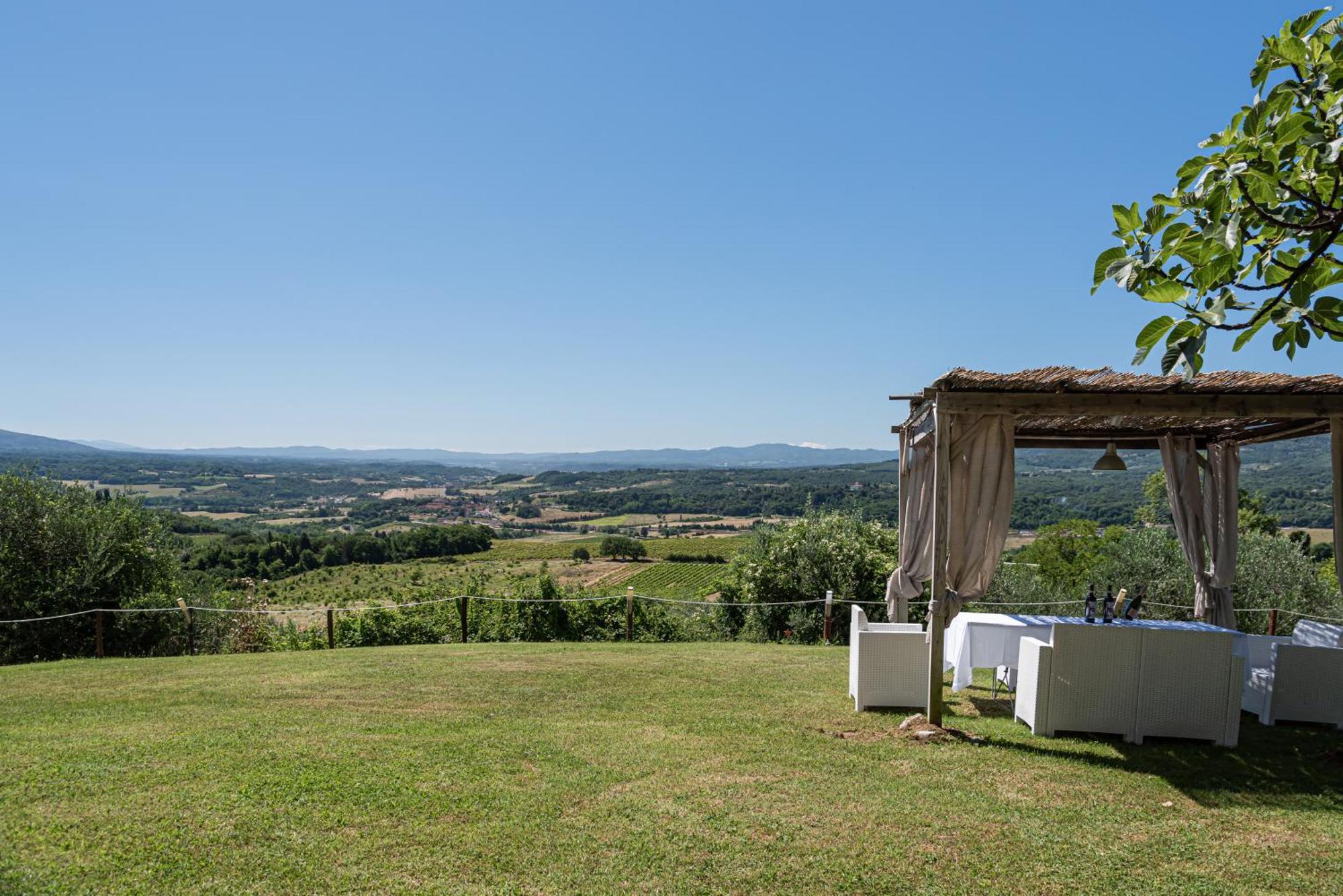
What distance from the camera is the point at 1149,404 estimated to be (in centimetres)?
554

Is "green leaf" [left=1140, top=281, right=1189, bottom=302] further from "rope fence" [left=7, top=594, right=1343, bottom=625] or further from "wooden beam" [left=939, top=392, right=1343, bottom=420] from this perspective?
"rope fence" [left=7, top=594, right=1343, bottom=625]

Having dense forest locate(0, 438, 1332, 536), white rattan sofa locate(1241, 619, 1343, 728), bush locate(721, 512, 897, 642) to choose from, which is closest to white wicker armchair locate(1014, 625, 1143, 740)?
white rattan sofa locate(1241, 619, 1343, 728)

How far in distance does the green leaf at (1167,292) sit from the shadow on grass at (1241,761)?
3681 millimetres

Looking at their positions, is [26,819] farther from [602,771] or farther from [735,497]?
[735,497]

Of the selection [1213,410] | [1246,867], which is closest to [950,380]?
[1213,410]

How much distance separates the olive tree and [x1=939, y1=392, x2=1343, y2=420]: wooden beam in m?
3.57

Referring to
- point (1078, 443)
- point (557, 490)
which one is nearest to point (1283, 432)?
point (1078, 443)

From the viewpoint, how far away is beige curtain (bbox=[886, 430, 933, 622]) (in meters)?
6.95

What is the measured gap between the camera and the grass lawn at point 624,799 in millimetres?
3264

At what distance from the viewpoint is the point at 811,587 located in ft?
39.1

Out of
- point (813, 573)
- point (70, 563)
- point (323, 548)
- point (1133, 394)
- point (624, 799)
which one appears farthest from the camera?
point (323, 548)

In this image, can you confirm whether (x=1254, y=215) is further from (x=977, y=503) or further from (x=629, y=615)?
(x=629, y=615)

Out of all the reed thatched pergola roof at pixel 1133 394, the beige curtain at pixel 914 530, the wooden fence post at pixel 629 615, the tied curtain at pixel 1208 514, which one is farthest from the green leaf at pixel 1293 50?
the wooden fence post at pixel 629 615

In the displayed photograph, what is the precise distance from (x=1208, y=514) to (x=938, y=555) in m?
3.98
